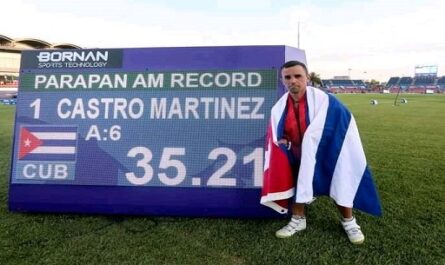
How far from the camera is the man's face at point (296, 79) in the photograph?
8.70 ft

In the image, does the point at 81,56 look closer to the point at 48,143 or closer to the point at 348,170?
the point at 48,143

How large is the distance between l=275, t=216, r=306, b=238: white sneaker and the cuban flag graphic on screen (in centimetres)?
171

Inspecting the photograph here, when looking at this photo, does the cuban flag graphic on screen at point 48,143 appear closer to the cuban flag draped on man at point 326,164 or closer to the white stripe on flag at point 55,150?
the white stripe on flag at point 55,150

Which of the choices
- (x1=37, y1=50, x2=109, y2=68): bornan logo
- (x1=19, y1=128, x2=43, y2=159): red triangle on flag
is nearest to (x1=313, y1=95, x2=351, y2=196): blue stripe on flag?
(x1=37, y1=50, x2=109, y2=68): bornan logo

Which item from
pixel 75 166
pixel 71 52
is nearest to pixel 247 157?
pixel 75 166

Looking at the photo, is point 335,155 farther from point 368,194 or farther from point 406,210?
point 406,210

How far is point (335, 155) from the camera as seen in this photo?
260cm

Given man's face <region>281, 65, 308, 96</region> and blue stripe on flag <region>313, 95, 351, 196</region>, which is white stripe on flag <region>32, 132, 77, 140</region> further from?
blue stripe on flag <region>313, 95, 351, 196</region>

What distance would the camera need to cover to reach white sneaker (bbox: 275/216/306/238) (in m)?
2.63

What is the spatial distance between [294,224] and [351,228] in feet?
1.22

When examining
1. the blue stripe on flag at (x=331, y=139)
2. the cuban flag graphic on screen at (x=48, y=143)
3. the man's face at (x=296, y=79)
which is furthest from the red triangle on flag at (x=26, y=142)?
the blue stripe on flag at (x=331, y=139)

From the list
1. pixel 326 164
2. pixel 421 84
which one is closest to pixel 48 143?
pixel 326 164

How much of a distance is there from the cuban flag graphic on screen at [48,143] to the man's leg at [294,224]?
1.71 metres

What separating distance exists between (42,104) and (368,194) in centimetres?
258
